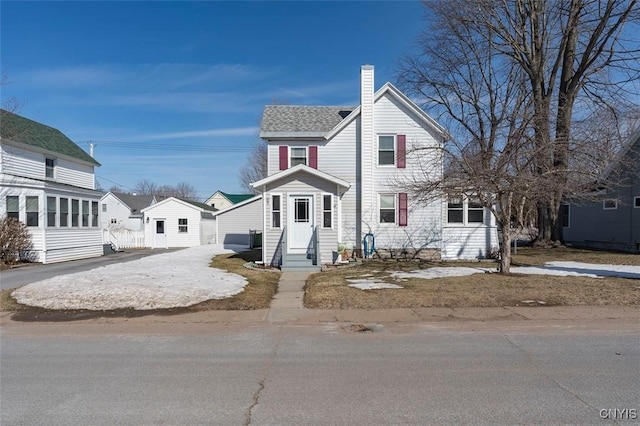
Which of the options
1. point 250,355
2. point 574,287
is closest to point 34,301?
point 250,355

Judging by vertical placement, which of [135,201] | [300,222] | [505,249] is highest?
[135,201]

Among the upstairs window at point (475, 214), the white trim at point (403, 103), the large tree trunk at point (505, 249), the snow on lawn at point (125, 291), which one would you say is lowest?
the snow on lawn at point (125, 291)

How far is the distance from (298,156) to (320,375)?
47.1ft

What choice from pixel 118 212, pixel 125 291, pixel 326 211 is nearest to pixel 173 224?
pixel 118 212

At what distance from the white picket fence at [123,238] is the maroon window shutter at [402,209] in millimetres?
24324

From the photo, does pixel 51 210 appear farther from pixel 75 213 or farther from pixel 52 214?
pixel 75 213

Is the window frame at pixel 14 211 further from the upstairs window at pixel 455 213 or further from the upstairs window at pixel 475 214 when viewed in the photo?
the upstairs window at pixel 475 214

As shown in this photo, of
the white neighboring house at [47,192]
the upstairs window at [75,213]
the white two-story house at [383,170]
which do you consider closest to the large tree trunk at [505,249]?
the white two-story house at [383,170]

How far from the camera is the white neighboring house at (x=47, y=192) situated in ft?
63.1

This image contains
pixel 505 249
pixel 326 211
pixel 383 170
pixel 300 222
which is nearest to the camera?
pixel 505 249

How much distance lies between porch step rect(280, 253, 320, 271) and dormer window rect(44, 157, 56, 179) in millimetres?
17221

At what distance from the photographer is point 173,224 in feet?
111

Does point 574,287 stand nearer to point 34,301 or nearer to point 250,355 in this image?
point 250,355

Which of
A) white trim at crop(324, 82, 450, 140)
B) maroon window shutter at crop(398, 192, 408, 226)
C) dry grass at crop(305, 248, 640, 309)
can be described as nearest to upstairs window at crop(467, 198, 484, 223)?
maroon window shutter at crop(398, 192, 408, 226)
